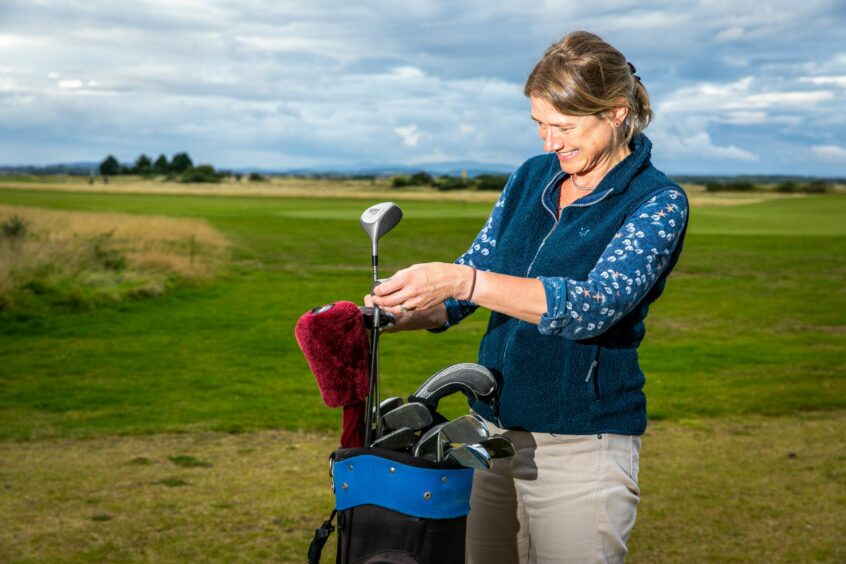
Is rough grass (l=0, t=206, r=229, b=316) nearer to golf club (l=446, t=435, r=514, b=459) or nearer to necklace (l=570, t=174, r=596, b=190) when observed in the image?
necklace (l=570, t=174, r=596, b=190)

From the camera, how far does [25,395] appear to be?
990 cm

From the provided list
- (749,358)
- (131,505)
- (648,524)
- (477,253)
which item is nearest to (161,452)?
(131,505)

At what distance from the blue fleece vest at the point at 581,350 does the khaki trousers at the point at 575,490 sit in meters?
0.04

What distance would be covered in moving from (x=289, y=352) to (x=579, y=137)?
1094 cm

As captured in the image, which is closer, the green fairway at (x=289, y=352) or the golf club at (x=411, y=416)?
the golf club at (x=411, y=416)

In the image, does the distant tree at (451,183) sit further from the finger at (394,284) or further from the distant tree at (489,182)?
the finger at (394,284)

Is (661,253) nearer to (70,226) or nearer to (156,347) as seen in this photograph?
(156,347)

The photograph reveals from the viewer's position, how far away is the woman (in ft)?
7.19

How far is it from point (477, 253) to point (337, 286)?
737 inches

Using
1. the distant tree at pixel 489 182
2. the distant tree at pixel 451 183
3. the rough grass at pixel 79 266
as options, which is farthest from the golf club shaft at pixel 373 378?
the distant tree at pixel 451 183

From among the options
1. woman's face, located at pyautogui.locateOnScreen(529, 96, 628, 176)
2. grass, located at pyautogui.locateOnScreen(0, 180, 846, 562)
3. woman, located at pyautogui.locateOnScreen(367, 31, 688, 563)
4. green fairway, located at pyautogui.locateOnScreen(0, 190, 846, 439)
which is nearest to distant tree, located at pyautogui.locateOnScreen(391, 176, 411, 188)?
green fairway, located at pyautogui.locateOnScreen(0, 190, 846, 439)

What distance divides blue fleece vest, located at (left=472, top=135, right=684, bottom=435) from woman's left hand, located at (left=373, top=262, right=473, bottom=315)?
0.35 m

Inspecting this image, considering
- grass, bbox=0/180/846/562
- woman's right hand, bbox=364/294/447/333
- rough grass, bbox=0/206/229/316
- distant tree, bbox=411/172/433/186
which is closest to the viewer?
woman's right hand, bbox=364/294/447/333

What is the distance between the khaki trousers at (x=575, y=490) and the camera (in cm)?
246
